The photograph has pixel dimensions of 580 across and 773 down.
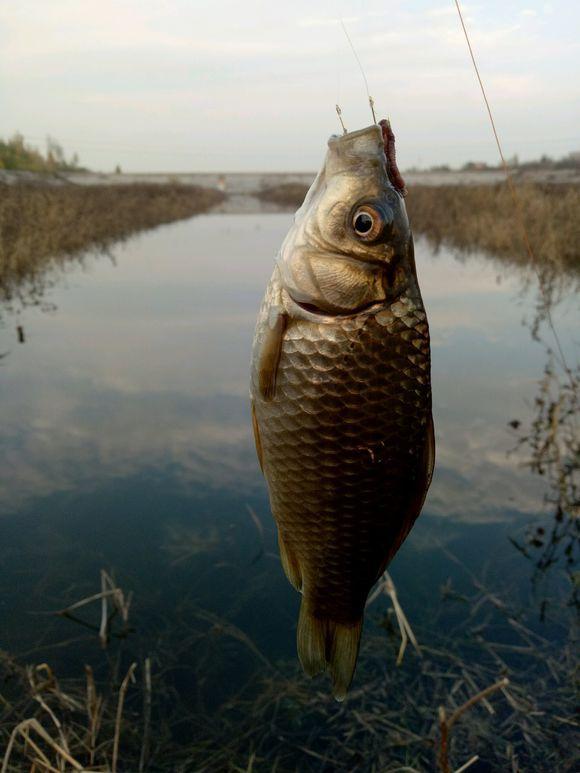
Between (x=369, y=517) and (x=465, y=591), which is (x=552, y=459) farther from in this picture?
(x=369, y=517)

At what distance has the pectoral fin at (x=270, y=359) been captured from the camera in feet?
5.08

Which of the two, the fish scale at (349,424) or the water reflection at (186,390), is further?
the water reflection at (186,390)

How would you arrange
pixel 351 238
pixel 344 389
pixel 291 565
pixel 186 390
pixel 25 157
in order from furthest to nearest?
1. pixel 25 157
2. pixel 186 390
3. pixel 291 565
4. pixel 351 238
5. pixel 344 389

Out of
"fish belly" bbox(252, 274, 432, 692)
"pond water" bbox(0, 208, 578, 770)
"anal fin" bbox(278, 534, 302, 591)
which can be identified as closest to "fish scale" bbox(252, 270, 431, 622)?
"fish belly" bbox(252, 274, 432, 692)

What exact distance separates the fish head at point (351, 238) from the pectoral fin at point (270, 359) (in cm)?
9

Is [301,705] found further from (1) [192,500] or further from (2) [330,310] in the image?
(2) [330,310]

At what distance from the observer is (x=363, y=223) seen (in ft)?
5.23

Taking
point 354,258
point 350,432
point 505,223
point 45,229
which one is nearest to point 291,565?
point 350,432

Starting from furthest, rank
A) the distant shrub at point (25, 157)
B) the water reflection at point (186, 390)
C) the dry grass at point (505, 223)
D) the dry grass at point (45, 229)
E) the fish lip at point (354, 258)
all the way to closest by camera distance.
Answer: the distant shrub at point (25, 157) < the dry grass at point (505, 223) < the dry grass at point (45, 229) < the water reflection at point (186, 390) < the fish lip at point (354, 258)

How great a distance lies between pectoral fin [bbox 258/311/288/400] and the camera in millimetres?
1548

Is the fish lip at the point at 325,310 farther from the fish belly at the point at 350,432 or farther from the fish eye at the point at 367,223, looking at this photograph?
the fish eye at the point at 367,223

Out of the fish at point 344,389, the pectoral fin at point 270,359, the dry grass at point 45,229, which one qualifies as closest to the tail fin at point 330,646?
the fish at point 344,389

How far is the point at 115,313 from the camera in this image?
11023mm

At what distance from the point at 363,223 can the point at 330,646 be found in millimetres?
1049
